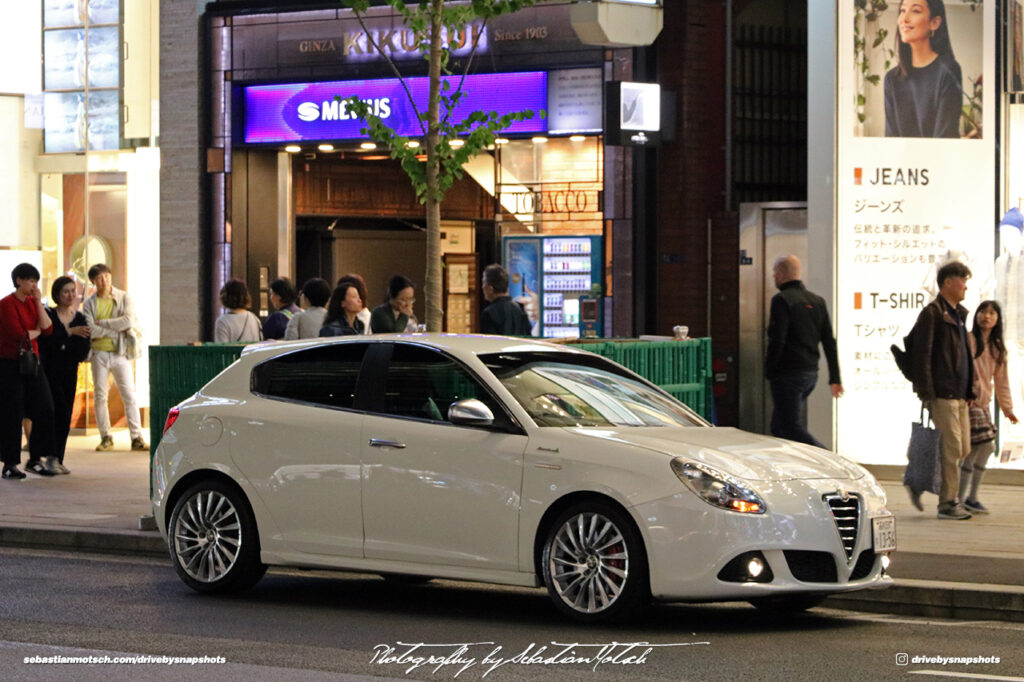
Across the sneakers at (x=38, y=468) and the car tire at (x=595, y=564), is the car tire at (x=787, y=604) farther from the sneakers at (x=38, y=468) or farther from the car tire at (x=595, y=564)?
the sneakers at (x=38, y=468)

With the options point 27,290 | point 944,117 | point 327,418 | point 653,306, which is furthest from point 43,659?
point 653,306

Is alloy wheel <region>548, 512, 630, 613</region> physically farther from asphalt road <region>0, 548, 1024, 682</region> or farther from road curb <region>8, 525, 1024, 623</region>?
road curb <region>8, 525, 1024, 623</region>

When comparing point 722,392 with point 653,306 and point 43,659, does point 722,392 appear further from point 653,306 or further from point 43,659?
point 43,659

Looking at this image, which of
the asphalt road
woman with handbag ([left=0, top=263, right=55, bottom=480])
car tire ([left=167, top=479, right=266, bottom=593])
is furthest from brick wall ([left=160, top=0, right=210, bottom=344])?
car tire ([left=167, top=479, right=266, bottom=593])

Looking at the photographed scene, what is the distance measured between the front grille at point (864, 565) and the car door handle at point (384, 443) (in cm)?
245

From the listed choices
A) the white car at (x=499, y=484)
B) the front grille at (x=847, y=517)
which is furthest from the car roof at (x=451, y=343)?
the front grille at (x=847, y=517)

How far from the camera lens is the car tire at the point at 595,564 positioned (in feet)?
26.5

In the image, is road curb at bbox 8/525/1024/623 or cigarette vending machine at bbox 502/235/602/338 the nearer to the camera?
road curb at bbox 8/525/1024/623

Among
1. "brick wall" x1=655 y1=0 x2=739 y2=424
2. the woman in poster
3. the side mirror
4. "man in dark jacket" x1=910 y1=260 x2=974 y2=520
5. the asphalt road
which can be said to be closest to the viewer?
the asphalt road

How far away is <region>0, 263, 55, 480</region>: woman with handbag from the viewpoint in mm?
15438

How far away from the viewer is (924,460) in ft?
40.1

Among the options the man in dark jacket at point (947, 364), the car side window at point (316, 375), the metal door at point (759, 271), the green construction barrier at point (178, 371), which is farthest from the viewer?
the metal door at point (759, 271)

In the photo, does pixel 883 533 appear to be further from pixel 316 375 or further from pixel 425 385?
pixel 316 375

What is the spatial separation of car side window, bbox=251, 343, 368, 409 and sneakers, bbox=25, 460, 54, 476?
6.75 m
